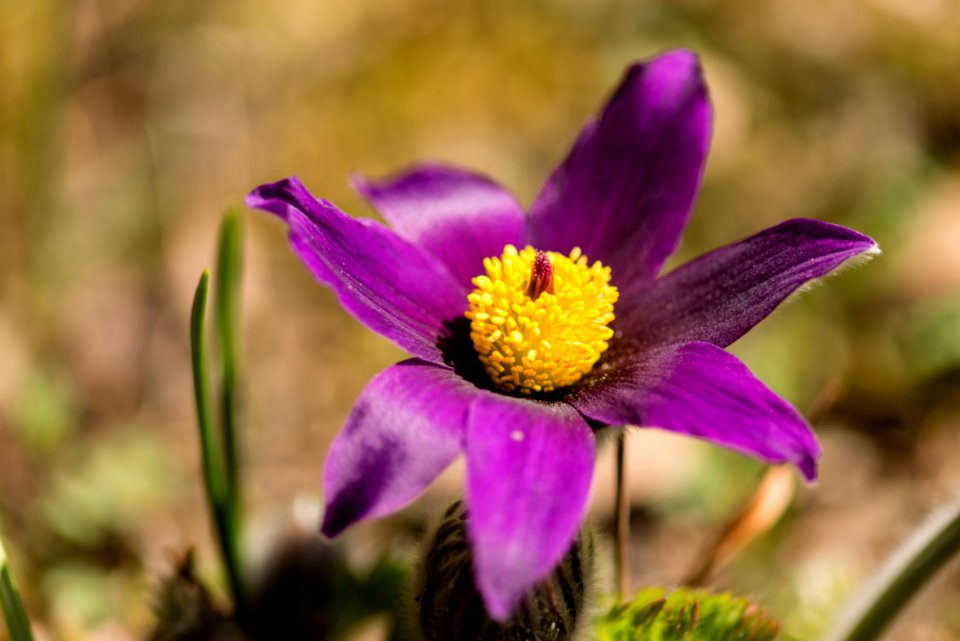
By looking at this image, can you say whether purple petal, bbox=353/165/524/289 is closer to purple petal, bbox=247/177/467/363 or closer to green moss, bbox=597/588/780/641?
purple petal, bbox=247/177/467/363

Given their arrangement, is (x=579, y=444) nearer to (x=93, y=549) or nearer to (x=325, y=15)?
(x=93, y=549)

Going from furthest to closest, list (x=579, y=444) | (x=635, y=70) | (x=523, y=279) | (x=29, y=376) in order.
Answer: (x=29, y=376), (x=635, y=70), (x=523, y=279), (x=579, y=444)

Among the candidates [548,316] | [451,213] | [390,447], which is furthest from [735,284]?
[390,447]

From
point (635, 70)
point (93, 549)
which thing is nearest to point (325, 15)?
point (93, 549)

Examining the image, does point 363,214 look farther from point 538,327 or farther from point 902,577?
point 902,577

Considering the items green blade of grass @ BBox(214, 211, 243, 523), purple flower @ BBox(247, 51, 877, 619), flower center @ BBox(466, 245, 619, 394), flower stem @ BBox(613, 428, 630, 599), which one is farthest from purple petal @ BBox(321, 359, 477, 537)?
green blade of grass @ BBox(214, 211, 243, 523)
